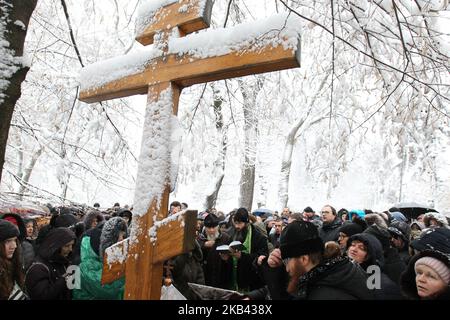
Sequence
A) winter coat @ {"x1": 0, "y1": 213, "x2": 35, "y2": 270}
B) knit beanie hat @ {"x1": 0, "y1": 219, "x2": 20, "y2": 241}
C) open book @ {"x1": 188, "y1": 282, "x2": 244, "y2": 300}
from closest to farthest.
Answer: open book @ {"x1": 188, "y1": 282, "x2": 244, "y2": 300}, knit beanie hat @ {"x1": 0, "y1": 219, "x2": 20, "y2": 241}, winter coat @ {"x1": 0, "y1": 213, "x2": 35, "y2": 270}

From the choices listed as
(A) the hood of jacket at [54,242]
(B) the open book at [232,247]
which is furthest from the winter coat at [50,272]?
(B) the open book at [232,247]

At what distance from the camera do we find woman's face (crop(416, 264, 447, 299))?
186 cm

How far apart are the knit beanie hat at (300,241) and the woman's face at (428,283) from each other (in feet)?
1.92

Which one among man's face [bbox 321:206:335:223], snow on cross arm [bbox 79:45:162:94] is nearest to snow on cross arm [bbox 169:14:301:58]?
snow on cross arm [bbox 79:45:162:94]

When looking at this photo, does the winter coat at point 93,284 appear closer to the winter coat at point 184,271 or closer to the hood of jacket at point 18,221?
the winter coat at point 184,271

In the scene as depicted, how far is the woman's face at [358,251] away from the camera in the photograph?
2.85m

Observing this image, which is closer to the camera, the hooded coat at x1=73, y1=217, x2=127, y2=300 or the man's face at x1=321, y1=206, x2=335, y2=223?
the hooded coat at x1=73, y1=217, x2=127, y2=300

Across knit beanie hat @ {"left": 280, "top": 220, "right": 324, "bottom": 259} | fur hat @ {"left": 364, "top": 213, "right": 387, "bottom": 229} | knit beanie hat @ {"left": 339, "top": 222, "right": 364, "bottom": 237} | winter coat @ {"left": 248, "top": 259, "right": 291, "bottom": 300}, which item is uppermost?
fur hat @ {"left": 364, "top": 213, "right": 387, "bottom": 229}

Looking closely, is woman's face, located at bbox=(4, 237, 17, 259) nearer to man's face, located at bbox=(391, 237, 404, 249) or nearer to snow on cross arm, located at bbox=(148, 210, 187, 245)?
snow on cross arm, located at bbox=(148, 210, 187, 245)

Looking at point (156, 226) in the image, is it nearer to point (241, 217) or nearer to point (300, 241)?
point (300, 241)

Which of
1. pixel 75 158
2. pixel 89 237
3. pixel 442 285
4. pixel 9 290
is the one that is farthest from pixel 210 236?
pixel 442 285

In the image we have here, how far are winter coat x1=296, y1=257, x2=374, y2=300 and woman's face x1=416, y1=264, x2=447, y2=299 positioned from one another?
39cm

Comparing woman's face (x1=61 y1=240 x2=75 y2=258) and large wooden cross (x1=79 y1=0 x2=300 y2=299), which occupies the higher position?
large wooden cross (x1=79 y1=0 x2=300 y2=299)

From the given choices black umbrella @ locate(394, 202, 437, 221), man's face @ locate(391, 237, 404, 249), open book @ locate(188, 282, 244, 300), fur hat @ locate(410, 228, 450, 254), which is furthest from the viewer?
black umbrella @ locate(394, 202, 437, 221)
